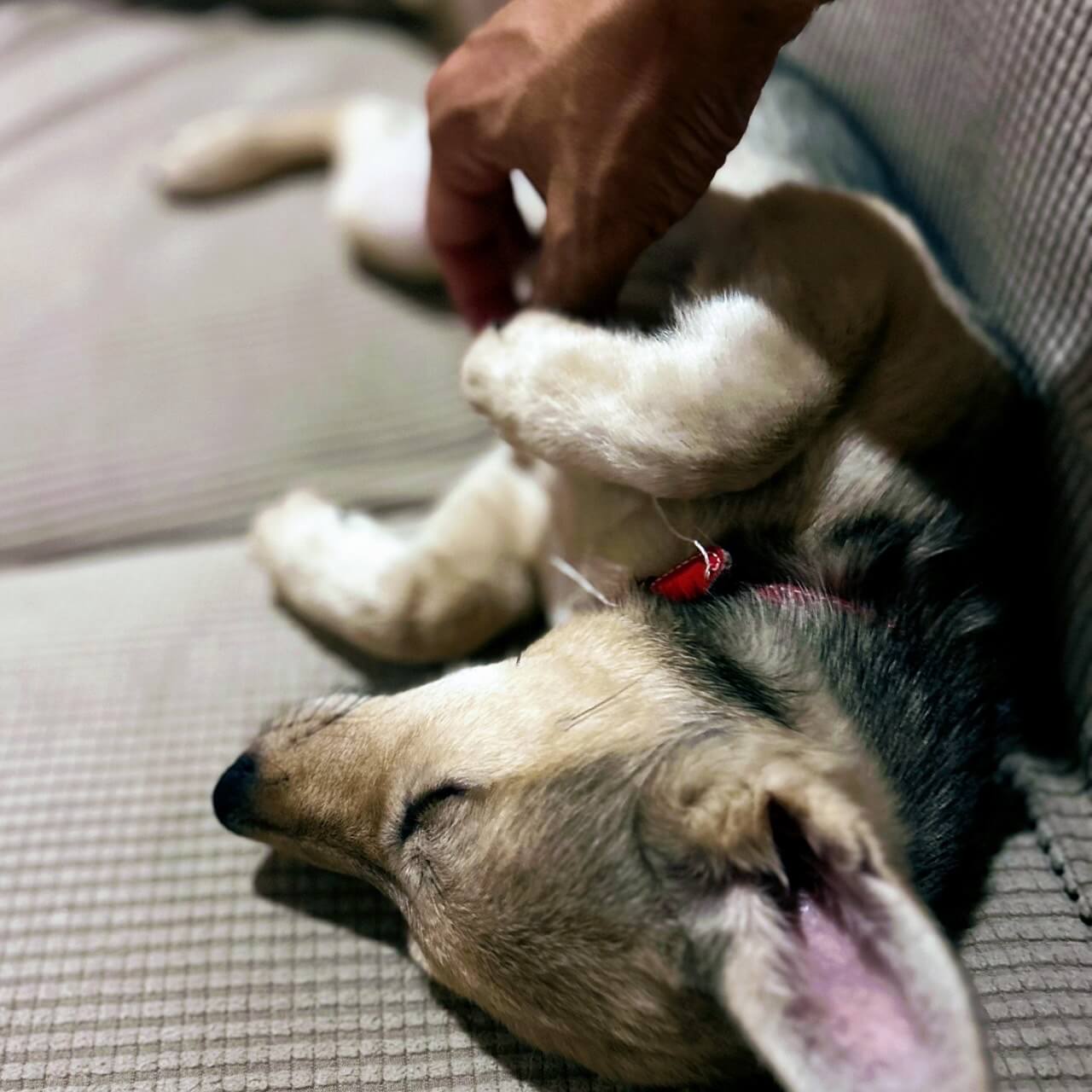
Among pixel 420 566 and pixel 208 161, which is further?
pixel 208 161

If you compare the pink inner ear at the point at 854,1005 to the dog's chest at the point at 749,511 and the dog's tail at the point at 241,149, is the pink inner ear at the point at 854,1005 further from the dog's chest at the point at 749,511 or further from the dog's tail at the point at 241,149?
the dog's tail at the point at 241,149

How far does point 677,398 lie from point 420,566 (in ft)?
1.66

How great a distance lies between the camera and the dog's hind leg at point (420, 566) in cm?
138

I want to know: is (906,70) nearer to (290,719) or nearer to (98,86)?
(290,719)

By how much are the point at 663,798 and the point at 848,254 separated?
2.36 ft

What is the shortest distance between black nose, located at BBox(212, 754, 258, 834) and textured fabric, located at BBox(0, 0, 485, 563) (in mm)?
639

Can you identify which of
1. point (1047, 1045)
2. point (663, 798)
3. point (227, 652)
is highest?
point (663, 798)

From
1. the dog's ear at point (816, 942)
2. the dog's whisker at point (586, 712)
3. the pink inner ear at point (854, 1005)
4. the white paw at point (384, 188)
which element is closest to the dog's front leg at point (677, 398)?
the dog's whisker at point (586, 712)

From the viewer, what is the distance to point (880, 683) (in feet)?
3.54

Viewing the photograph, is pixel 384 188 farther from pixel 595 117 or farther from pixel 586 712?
pixel 586 712

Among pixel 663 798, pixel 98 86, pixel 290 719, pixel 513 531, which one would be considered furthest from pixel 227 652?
pixel 98 86

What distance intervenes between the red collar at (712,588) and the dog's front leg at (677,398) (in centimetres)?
8

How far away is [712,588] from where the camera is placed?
1.12m

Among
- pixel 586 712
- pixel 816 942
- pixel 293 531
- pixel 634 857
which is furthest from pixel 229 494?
pixel 816 942
